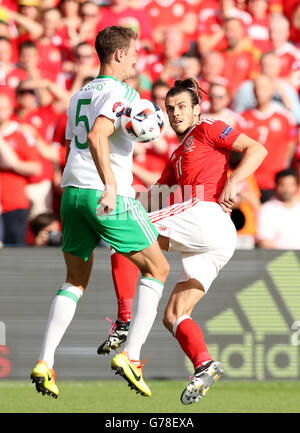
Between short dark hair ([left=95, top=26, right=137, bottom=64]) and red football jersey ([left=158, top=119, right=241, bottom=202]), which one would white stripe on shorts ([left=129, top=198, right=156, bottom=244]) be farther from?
short dark hair ([left=95, top=26, right=137, bottom=64])

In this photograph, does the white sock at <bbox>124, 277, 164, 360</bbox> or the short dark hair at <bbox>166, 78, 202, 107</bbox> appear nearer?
the white sock at <bbox>124, 277, 164, 360</bbox>

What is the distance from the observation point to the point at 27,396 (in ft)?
28.2

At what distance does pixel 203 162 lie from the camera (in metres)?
6.63

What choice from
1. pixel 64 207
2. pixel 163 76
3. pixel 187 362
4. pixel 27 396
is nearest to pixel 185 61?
pixel 163 76

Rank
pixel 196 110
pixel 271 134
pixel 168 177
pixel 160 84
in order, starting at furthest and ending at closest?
pixel 271 134 → pixel 160 84 → pixel 168 177 → pixel 196 110

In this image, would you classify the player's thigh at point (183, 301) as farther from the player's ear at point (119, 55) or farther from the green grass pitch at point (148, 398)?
the player's ear at point (119, 55)

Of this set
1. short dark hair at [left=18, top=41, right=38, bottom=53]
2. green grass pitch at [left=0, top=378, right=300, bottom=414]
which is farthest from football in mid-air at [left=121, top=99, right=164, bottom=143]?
short dark hair at [left=18, top=41, right=38, bottom=53]

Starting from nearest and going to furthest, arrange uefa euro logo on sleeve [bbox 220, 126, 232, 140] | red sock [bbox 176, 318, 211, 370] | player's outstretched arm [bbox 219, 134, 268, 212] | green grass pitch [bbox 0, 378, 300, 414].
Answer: player's outstretched arm [bbox 219, 134, 268, 212]
red sock [bbox 176, 318, 211, 370]
uefa euro logo on sleeve [bbox 220, 126, 232, 140]
green grass pitch [bbox 0, 378, 300, 414]

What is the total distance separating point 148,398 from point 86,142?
3.41 m

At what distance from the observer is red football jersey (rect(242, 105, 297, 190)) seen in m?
10.7

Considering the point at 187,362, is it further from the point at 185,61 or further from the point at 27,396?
the point at 185,61

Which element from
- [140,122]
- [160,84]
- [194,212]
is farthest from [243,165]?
[160,84]

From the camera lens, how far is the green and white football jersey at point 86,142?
A: 19.6 ft

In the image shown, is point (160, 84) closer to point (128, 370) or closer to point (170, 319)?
point (170, 319)
